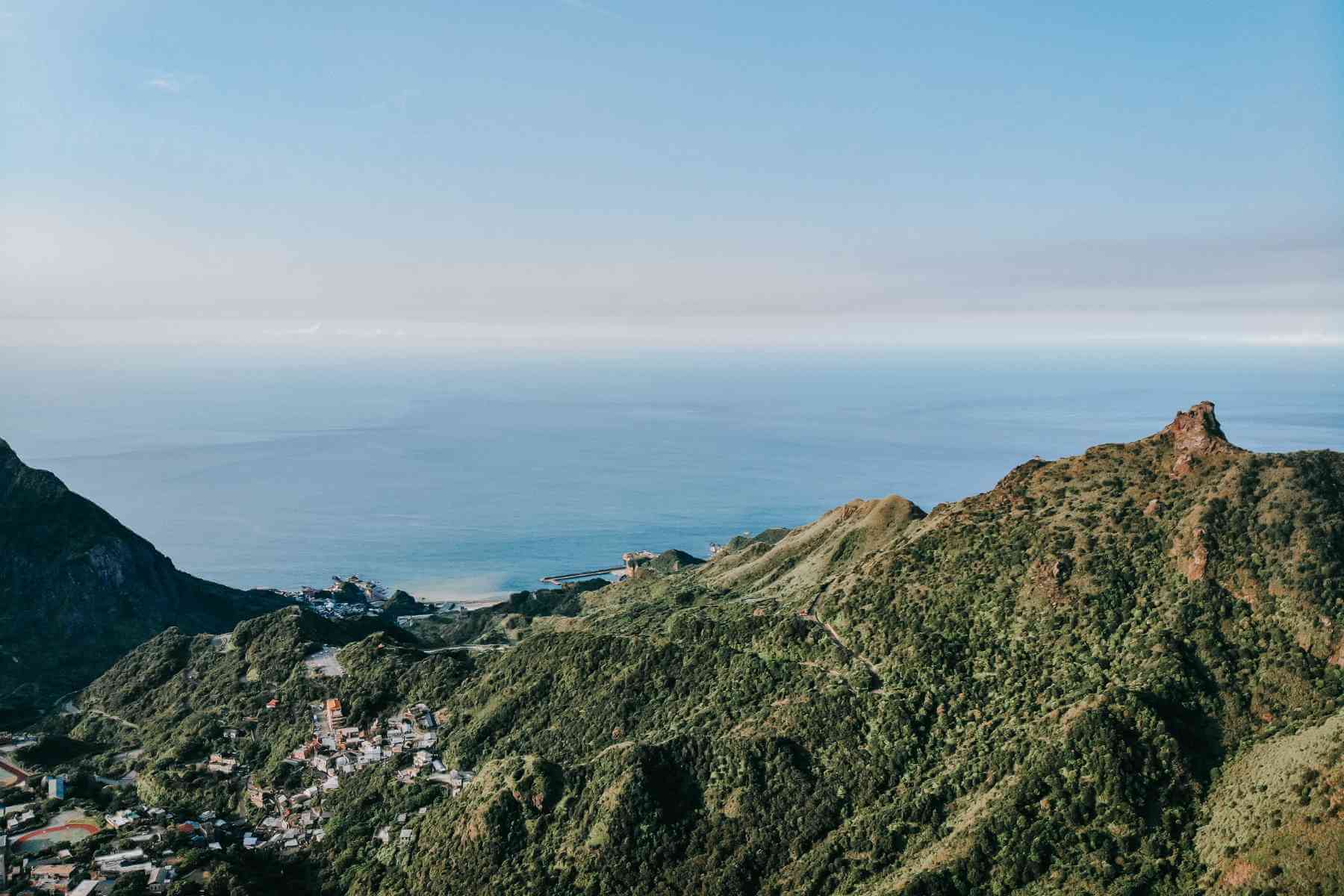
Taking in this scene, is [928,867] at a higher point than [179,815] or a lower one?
higher

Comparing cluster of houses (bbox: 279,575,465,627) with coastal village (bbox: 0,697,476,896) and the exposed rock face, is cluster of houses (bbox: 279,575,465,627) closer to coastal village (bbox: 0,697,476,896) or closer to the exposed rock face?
coastal village (bbox: 0,697,476,896)

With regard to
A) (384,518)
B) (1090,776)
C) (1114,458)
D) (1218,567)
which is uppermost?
(1114,458)

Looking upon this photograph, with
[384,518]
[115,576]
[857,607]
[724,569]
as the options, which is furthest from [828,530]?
[384,518]

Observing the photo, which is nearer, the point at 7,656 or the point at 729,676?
the point at 729,676

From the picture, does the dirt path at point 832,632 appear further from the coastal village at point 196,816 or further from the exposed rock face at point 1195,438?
the coastal village at point 196,816

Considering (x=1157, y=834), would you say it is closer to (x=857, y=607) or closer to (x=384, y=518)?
(x=857, y=607)

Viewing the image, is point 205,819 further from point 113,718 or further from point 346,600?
point 346,600

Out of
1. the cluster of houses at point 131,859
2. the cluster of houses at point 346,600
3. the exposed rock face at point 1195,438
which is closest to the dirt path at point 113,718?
the cluster of houses at point 131,859

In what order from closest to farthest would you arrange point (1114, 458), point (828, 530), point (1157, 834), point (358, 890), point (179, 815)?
point (1157, 834), point (358, 890), point (179, 815), point (1114, 458), point (828, 530)
